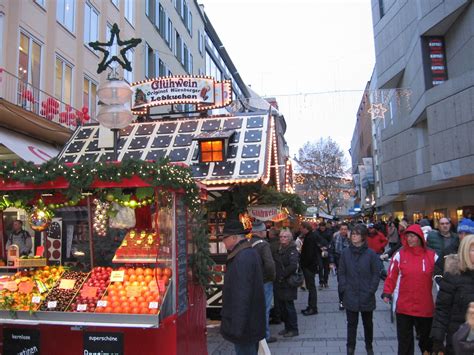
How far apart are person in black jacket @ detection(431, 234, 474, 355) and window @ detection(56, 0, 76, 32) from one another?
54.6ft

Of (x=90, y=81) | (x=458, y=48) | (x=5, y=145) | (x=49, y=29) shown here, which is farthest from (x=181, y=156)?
(x=458, y=48)

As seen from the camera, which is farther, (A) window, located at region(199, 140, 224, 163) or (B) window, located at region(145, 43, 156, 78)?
(B) window, located at region(145, 43, 156, 78)

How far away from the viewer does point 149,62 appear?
25.5m

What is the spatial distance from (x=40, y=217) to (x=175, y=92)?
7.39 m

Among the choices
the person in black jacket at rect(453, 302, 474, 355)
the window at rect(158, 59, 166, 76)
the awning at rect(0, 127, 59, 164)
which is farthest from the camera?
the window at rect(158, 59, 166, 76)

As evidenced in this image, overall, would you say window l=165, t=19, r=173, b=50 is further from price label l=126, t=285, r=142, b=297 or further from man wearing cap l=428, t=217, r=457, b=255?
price label l=126, t=285, r=142, b=297

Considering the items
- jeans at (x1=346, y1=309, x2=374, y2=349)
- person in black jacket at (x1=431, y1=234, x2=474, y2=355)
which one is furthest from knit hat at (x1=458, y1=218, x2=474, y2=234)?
person in black jacket at (x1=431, y1=234, x2=474, y2=355)

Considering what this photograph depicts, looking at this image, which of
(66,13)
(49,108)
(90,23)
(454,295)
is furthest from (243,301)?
(90,23)

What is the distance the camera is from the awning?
42.9 feet

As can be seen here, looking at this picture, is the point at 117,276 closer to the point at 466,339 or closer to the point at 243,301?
the point at 243,301

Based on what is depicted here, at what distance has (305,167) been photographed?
2256 inches

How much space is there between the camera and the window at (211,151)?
11038 mm

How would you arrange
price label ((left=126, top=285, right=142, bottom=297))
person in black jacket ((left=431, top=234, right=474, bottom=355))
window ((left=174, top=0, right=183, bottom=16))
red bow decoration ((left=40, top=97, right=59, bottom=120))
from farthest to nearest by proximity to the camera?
window ((left=174, top=0, right=183, bottom=16)) → red bow decoration ((left=40, top=97, right=59, bottom=120)) → price label ((left=126, top=285, right=142, bottom=297)) → person in black jacket ((left=431, top=234, right=474, bottom=355))

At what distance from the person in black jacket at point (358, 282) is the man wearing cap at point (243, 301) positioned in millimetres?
2109
